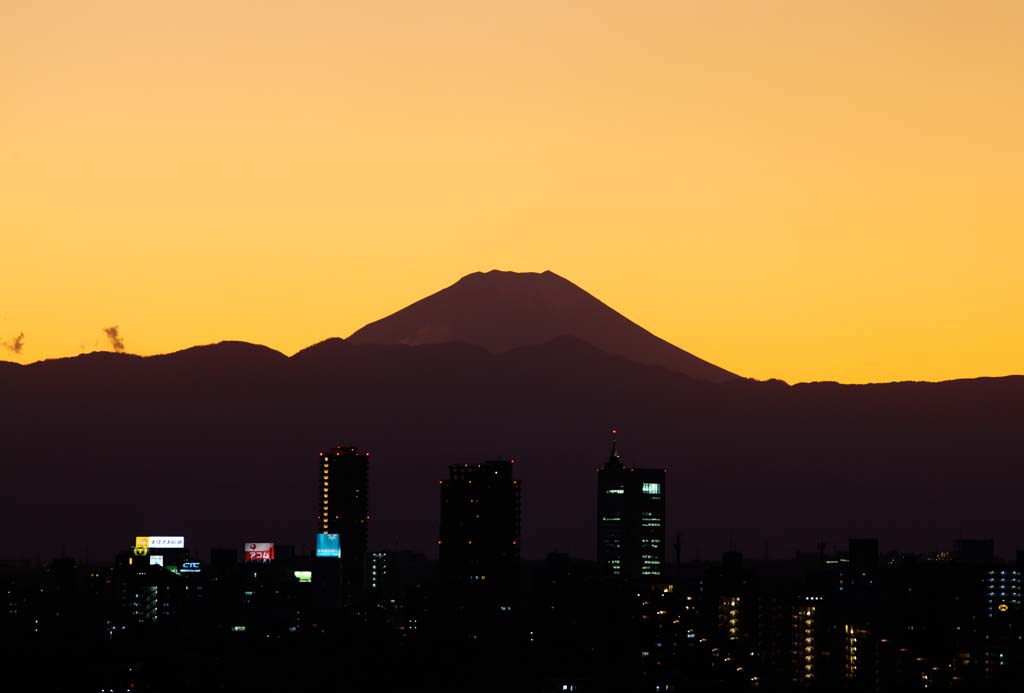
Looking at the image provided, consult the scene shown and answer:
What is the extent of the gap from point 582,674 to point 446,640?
2333 centimetres

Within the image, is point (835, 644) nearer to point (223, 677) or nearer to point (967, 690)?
point (967, 690)

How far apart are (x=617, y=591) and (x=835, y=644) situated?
25.4 metres

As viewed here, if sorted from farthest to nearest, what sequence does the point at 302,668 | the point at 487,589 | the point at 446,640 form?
the point at 487,589 → the point at 446,640 → the point at 302,668

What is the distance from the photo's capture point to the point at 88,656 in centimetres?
15988

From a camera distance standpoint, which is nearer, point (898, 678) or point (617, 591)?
point (898, 678)

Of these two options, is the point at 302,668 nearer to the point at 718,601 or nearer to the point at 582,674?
the point at 582,674

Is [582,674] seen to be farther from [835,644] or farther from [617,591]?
[617,591]

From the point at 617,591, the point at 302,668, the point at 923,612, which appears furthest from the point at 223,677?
the point at 923,612

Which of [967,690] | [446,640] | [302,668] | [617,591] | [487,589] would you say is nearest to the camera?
[967,690]

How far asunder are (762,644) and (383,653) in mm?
33647

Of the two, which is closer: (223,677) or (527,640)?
(223,677)

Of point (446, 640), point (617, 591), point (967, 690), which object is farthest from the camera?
point (617, 591)

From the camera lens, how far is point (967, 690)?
142625 millimetres

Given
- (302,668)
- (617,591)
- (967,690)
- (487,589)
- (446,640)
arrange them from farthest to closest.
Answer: (487,589) → (617,591) → (446,640) → (302,668) → (967,690)
